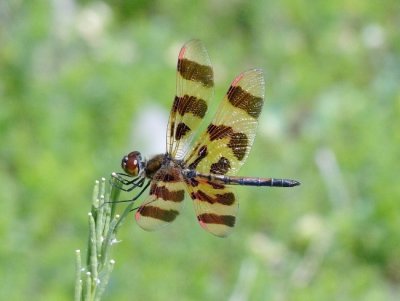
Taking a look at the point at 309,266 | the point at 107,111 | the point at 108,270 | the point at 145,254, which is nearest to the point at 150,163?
the point at 108,270

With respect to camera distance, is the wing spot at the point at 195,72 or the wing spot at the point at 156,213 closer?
the wing spot at the point at 156,213

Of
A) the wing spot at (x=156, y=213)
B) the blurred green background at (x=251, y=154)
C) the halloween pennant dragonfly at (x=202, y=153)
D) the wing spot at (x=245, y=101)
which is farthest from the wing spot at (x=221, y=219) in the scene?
the blurred green background at (x=251, y=154)

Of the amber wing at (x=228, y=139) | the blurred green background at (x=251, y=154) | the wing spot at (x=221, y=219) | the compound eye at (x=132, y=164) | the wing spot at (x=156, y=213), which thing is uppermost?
the blurred green background at (x=251, y=154)

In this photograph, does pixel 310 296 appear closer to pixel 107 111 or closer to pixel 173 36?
pixel 107 111

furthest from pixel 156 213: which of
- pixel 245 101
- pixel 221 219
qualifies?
pixel 245 101

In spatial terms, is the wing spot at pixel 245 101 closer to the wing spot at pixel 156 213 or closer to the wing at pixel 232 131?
the wing at pixel 232 131

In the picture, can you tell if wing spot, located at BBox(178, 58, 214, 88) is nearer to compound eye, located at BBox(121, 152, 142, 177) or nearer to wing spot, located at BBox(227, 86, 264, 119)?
wing spot, located at BBox(227, 86, 264, 119)

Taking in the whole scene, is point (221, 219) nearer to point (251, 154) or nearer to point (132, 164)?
point (132, 164)
